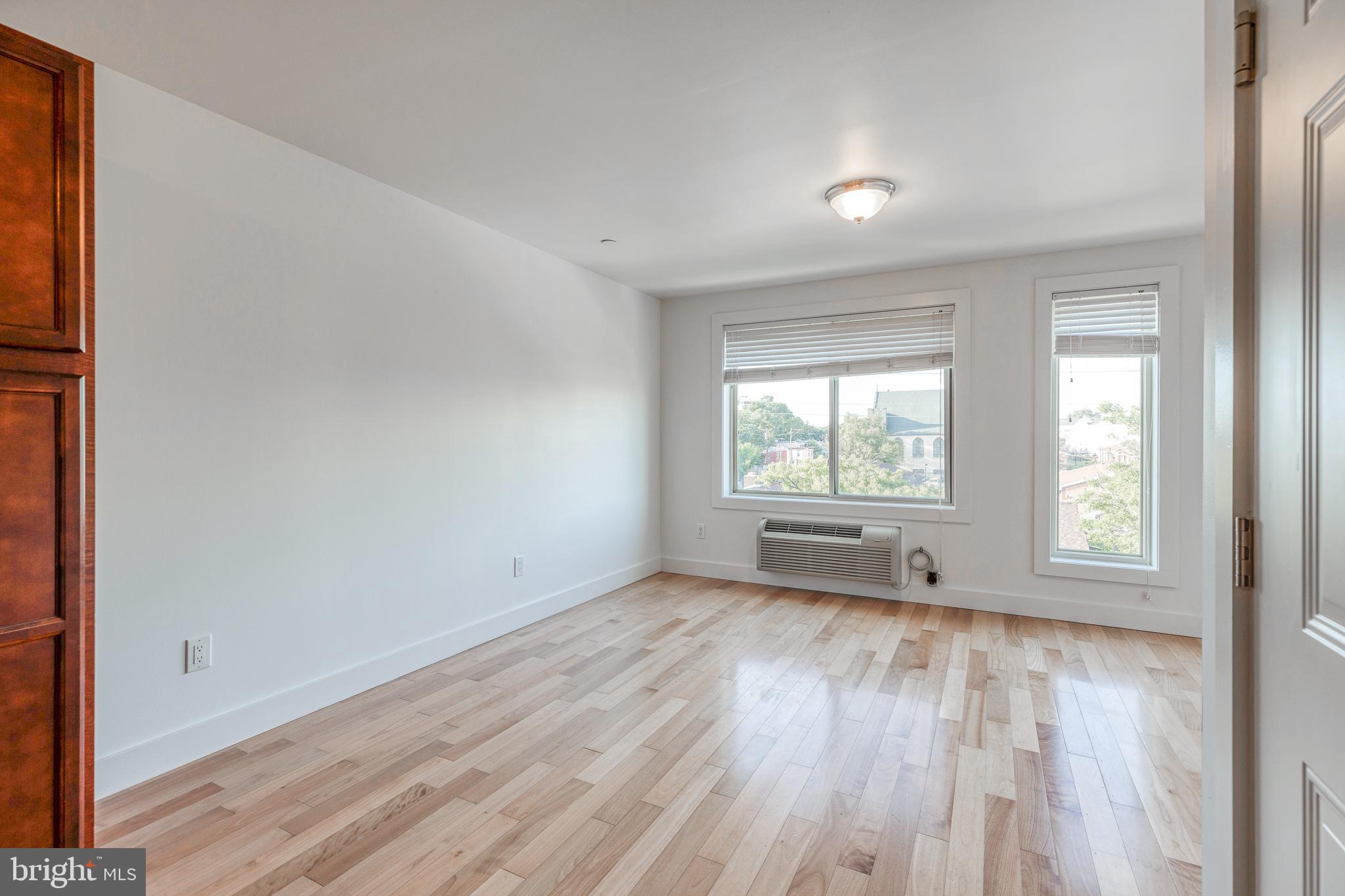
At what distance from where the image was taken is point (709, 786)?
219 cm

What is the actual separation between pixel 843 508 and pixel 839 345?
1297 mm

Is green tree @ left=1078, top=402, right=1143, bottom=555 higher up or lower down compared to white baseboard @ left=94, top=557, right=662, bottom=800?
higher up

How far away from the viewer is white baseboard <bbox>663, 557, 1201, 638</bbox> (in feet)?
12.8

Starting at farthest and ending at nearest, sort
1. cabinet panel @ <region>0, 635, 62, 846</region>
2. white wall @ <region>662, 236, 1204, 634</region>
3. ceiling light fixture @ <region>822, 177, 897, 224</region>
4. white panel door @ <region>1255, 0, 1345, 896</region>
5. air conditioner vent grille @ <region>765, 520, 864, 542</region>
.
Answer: air conditioner vent grille @ <region>765, 520, 864, 542</region>
white wall @ <region>662, 236, 1204, 634</region>
ceiling light fixture @ <region>822, 177, 897, 224</region>
cabinet panel @ <region>0, 635, 62, 846</region>
white panel door @ <region>1255, 0, 1345, 896</region>

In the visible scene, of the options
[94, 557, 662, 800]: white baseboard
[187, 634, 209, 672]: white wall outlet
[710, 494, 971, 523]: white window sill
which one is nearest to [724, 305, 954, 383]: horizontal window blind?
[710, 494, 971, 523]: white window sill

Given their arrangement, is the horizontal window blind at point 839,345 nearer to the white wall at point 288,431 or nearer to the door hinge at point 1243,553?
the white wall at point 288,431

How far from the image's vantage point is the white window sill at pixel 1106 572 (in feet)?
12.8

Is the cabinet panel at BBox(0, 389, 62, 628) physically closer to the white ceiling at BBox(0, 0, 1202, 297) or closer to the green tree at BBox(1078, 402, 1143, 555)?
the white ceiling at BBox(0, 0, 1202, 297)

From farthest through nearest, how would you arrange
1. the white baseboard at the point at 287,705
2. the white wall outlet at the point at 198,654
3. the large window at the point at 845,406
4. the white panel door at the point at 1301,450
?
the large window at the point at 845,406 < the white wall outlet at the point at 198,654 < the white baseboard at the point at 287,705 < the white panel door at the point at 1301,450

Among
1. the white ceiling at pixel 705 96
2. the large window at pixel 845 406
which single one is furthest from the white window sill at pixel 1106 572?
the white ceiling at pixel 705 96

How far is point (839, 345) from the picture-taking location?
489 cm

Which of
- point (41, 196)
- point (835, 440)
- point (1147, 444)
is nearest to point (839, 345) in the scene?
point (835, 440)

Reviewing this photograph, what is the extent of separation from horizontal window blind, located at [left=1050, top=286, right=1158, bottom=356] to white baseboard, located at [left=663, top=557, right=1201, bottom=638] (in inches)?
65.9

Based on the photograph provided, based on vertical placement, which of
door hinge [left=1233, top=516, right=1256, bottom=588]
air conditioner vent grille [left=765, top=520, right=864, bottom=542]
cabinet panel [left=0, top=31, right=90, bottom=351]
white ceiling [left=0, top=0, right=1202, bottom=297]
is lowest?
air conditioner vent grille [left=765, top=520, right=864, bottom=542]
